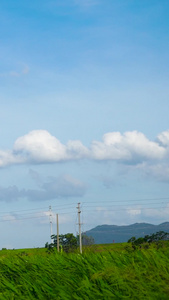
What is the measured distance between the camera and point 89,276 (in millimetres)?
13852

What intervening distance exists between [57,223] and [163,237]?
14.7m

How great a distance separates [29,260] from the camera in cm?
1755

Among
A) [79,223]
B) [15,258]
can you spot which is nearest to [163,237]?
[79,223]

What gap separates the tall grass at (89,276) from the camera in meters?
11.9

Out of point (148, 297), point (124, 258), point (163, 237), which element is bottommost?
point (148, 297)

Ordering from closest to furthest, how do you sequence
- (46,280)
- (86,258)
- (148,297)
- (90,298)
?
(148,297) → (90,298) → (46,280) → (86,258)

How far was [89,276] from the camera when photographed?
13.9 m

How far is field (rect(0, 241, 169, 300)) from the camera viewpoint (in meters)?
11.9

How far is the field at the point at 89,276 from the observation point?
11.9m

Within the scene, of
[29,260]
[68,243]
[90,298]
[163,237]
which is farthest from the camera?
[68,243]

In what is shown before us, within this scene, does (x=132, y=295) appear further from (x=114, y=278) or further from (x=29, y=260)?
(x=29, y=260)

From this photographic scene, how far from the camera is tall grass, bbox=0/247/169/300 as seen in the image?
38.9ft

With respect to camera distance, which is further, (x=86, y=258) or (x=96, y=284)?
(x=86, y=258)

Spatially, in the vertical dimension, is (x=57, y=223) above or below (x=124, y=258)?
above
